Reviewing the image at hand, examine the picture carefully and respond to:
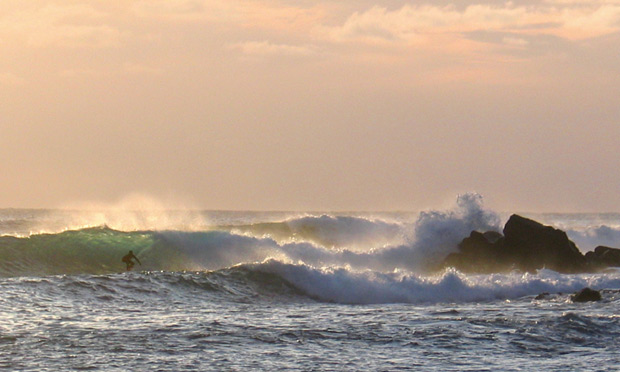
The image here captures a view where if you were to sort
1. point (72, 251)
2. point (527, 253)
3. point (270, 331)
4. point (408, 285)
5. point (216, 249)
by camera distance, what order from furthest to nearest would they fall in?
point (216, 249), point (72, 251), point (527, 253), point (408, 285), point (270, 331)

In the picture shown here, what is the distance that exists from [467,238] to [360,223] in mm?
12596

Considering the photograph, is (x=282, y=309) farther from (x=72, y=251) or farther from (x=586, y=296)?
(x=72, y=251)

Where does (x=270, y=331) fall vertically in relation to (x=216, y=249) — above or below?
below

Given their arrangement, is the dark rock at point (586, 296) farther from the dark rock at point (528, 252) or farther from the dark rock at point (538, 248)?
the dark rock at point (538, 248)

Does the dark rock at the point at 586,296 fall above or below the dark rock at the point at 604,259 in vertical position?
below

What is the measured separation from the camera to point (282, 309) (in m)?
21.6

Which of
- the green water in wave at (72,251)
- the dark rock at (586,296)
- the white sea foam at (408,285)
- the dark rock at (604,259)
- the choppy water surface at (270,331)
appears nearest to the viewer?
the choppy water surface at (270,331)

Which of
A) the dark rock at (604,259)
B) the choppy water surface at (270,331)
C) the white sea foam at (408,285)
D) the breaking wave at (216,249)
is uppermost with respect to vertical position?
the breaking wave at (216,249)

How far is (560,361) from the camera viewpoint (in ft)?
48.6

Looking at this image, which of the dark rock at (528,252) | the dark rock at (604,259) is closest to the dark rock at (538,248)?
the dark rock at (528,252)

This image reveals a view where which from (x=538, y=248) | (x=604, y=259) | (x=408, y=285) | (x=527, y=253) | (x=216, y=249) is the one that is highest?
(x=216, y=249)

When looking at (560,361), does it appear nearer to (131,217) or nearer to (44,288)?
(44,288)

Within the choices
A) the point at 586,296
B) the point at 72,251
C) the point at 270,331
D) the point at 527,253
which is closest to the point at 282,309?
the point at 270,331

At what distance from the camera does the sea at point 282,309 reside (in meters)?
14.8
